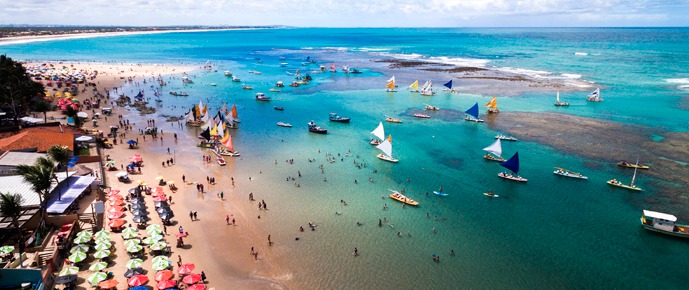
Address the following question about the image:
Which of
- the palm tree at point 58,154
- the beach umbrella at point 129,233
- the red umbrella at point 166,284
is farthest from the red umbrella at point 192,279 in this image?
the palm tree at point 58,154

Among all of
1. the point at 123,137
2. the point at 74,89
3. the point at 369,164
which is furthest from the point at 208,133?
the point at 74,89

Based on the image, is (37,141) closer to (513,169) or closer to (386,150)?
(386,150)

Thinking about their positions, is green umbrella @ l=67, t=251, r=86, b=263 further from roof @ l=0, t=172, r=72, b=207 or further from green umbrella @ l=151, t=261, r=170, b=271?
roof @ l=0, t=172, r=72, b=207

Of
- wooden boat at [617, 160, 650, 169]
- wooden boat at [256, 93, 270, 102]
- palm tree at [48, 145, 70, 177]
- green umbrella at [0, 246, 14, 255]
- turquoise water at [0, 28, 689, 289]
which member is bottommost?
turquoise water at [0, 28, 689, 289]

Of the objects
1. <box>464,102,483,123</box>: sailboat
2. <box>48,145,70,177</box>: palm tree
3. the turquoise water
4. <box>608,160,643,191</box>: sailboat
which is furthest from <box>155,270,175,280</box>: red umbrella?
<box>464,102,483,123</box>: sailboat

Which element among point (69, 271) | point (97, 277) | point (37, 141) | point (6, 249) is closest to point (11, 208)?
point (6, 249)

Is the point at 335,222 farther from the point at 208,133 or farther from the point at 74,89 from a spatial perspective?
the point at 74,89
